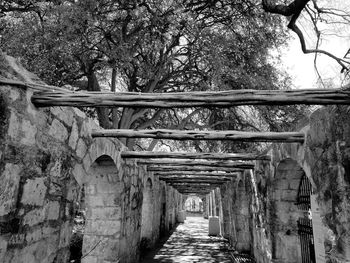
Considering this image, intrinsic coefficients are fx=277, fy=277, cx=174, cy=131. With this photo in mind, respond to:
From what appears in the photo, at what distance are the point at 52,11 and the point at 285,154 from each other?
546 centimetres

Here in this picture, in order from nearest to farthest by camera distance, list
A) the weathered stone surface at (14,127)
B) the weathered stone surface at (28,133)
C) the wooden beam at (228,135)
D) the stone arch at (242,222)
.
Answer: the weathered stone surface at (14,127) < the weathered stone surface at (28,133) < the wooden beam at (228,135) < the stone arch at (242,222)

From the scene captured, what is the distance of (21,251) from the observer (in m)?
2.15

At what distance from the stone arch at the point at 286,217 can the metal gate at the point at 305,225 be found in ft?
0.19

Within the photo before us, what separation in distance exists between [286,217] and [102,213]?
10.4 feet

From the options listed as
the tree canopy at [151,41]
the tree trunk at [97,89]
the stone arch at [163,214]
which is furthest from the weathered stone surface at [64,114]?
the stone arch at [163,214]

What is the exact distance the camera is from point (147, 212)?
8953 mm

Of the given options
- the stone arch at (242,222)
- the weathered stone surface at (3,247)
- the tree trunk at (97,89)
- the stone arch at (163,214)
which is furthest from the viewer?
the stone arch at (163,214)

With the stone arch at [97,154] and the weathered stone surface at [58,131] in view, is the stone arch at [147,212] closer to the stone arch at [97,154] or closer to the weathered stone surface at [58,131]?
the stone arch at [97,154]

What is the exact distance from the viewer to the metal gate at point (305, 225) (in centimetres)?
429

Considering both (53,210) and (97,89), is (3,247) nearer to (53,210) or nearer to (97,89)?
(53,210)

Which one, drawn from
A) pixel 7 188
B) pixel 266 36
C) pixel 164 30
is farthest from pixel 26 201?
pixel 266 36

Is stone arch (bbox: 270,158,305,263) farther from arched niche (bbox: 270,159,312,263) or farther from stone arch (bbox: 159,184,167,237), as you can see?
stone arch (bbox: 159,184,167,237)

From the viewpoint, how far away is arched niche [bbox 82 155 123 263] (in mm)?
4773

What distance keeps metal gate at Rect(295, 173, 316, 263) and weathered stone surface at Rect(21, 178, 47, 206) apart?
3680 millimetres
